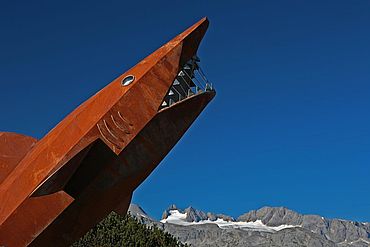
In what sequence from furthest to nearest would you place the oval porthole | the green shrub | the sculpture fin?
the green shrub
the sculpture fin
the oval porthole

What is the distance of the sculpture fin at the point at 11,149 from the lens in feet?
59.3

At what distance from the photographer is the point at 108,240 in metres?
34.7

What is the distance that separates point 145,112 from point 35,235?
4414 mm

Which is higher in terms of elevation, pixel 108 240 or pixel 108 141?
pixel 108 240

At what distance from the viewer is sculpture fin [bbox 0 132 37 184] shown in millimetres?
18078

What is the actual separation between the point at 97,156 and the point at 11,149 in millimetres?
5000

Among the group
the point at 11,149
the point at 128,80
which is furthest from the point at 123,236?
the point at 128,80

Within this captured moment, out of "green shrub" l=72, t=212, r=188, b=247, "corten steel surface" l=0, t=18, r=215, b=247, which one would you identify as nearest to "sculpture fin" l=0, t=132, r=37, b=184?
"corten steel surface" l=0, t=18, r=215, b=247

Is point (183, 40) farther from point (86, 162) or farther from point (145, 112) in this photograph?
point (86, 162)

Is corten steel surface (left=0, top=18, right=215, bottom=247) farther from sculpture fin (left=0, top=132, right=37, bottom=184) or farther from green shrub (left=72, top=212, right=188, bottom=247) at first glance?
green shrub (left=72, top=212, right=188, bottom=247)

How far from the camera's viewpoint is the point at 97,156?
15.1 metres

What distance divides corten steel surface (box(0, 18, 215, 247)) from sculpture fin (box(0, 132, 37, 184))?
1.71 meters

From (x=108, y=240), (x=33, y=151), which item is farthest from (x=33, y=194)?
(x=108, y=240)

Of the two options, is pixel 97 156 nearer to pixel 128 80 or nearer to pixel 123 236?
pixel 128 80
